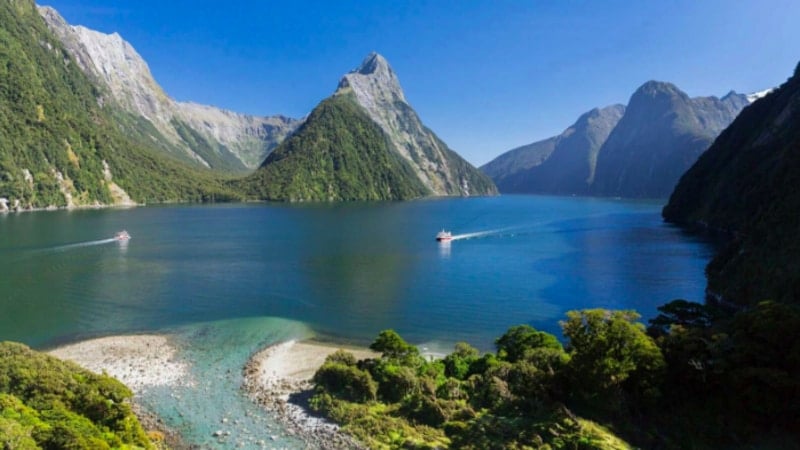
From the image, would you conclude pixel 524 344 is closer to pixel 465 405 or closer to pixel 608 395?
pixel 465 405

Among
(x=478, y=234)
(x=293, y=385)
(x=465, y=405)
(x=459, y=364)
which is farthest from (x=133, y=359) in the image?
(x=478, y=234)

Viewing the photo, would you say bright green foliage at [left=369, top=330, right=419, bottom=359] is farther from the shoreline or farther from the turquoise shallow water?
the shoreline

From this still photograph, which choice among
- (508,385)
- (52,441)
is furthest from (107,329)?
(508,385)

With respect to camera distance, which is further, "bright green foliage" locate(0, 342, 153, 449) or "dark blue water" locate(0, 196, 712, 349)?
"dark blue water" locate(0, 196, 712, 349)

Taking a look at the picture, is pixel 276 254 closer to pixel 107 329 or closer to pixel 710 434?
pixel 107 329

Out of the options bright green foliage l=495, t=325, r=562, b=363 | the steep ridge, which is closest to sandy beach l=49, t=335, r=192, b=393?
bright green foliage l=495, t=325, r=562, b=363

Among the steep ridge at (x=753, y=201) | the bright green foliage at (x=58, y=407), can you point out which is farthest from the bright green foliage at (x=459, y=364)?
the steep ridge at (x=753, y=201)

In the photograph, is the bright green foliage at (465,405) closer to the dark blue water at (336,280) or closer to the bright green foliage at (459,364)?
the bright green foliage at (459,364)
